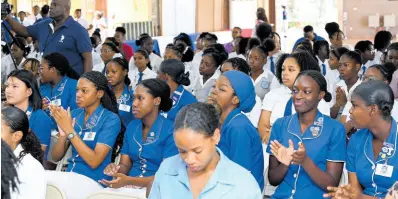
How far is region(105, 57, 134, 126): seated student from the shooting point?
5.52 meters

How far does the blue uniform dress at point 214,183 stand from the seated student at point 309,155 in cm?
79

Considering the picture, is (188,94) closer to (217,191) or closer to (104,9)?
(217,191)

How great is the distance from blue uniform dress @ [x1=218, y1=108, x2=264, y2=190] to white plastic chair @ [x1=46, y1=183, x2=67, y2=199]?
2.90ft

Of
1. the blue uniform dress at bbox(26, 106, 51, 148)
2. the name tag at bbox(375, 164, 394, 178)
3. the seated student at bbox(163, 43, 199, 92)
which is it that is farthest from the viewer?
the seated student at bbox(163, 43, 199, 92)

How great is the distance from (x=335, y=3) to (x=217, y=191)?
51.6 feet

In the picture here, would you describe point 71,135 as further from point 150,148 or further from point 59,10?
point 59,10

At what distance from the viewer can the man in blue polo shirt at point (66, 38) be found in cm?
610

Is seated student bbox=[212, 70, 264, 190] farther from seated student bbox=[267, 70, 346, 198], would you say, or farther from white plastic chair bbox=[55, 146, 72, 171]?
white plastic chair bbox=[55, 146, 72, 171]

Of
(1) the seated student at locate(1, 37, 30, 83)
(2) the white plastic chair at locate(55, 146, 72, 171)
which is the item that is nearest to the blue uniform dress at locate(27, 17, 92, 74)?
(1) the seated student at locate(1, 37, 30, 83)

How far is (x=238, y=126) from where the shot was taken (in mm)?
3582

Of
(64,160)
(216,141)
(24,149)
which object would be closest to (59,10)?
(64,160)

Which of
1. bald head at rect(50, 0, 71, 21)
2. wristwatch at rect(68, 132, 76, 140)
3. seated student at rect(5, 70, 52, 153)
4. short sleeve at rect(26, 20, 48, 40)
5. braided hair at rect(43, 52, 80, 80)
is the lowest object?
wristwatch at rect(68, 132, 76, 140)

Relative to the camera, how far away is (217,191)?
→ 2.58 metres

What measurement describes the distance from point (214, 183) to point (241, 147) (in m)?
0.97
